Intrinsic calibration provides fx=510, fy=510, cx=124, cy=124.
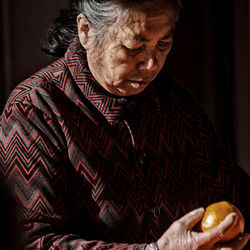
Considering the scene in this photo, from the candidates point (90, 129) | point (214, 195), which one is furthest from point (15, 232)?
point (214, 195)

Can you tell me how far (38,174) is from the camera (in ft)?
4.91

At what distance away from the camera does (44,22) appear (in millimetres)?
2170

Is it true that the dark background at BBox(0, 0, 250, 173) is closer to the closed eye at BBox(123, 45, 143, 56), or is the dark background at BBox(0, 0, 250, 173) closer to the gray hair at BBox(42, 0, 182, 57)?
the gray hair at BBox(42, 0, 182, 57)

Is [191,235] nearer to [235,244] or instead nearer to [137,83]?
[235,244]

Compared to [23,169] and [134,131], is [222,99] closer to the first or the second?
[134,131]

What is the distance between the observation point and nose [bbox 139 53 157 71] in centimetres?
162

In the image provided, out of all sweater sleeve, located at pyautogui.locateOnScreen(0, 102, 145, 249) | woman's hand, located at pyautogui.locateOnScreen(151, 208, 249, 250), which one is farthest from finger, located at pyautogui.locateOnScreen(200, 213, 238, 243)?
sweater sleeve, located at pyautogui.locateOnScreen(0, 102, 145, 249)

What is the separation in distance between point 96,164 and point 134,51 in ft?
1.23

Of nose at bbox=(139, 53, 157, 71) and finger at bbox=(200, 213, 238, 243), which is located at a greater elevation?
nose at bbox=(139, 53, 157, 71)

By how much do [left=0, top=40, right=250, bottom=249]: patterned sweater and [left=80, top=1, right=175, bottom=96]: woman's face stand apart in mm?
55

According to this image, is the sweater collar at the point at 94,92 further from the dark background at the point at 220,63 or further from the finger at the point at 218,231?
the dark background at the point at 220,63

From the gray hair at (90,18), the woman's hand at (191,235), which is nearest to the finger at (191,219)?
the woman's hand at (191,235)

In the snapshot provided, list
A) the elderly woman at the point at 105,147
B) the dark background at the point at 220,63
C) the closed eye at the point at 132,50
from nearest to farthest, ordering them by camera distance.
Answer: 1. the elderly woman at the point at 105,147
2. the closed eye at the point at 132,50
3. the dark background at the point at 220,63

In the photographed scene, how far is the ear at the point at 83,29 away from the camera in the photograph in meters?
1.66
